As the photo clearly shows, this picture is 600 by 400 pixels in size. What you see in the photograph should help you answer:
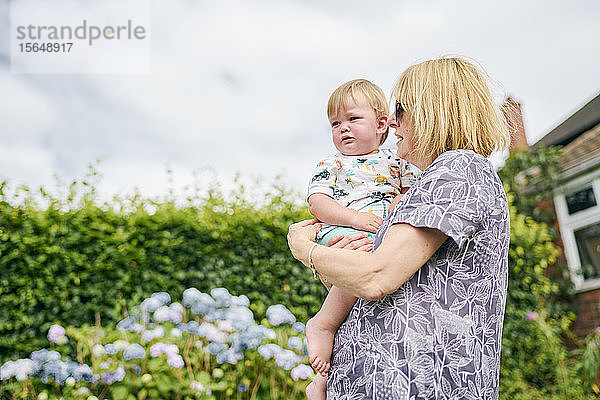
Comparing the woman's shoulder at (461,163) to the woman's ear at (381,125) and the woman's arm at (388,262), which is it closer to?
the woman's arm at (388,262)

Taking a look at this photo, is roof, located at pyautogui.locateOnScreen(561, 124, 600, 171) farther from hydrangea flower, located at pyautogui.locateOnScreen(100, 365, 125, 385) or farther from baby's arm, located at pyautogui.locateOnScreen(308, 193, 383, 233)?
hydrangea flower, located at pyautogui.locateOnScreen(100, 365, 125, 385)

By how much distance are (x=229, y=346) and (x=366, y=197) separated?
2405 millimetres

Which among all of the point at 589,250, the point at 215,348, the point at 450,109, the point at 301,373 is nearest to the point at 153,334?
the point at 215,348

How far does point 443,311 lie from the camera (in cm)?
123

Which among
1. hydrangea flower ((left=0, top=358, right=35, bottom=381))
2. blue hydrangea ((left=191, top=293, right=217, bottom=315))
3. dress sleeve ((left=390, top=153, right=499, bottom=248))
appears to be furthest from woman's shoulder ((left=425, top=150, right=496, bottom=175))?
hydrangea flower ((left=0, top=358, right=35, bottom=381))

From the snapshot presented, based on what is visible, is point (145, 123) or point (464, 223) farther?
point (145, 123)

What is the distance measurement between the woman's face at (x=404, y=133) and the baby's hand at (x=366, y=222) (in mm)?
349

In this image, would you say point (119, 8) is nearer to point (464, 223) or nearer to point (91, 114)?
point (91, 114)

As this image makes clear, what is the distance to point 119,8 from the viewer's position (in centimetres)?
530

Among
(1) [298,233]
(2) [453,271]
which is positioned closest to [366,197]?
(1) [298,233]

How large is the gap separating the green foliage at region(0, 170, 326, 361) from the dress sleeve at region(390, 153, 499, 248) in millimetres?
3931

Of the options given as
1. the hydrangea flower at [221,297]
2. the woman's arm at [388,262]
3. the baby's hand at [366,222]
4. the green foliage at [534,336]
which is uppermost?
the baby's hand at [366,222]

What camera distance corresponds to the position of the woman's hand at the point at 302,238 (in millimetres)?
1484

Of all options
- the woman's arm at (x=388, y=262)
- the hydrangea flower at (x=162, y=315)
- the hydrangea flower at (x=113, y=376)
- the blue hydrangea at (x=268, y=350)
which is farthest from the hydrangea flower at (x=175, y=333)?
the woman's arm at (x=388, y=262)
